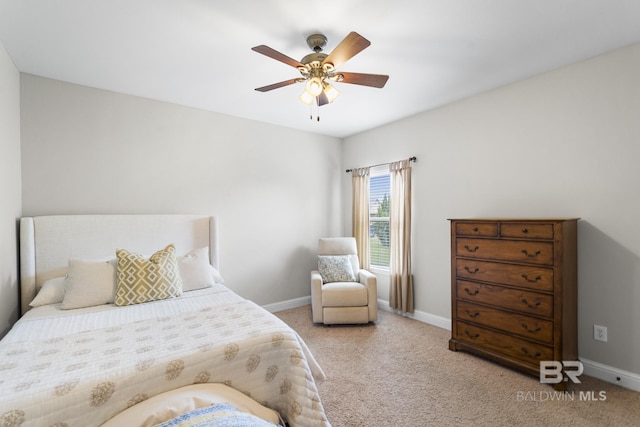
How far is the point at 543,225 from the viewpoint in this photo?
2.26 m

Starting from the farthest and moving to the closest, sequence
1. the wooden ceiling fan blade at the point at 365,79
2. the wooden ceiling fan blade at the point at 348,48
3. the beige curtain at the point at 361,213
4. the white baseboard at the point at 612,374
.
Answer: the beige curtain at the point at 361,213, the white baseboard at the point at 612,374, the wooden ceiling fan blade at the point at 365,79, the wooden ceiling fan blade at the point at 348,48

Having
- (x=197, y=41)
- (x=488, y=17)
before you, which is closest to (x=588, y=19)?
(x=488, y=17)

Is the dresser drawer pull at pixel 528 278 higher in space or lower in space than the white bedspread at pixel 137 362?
higher

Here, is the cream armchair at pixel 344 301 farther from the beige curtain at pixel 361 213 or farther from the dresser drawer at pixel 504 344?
the dresser drawer at pixel 504 344

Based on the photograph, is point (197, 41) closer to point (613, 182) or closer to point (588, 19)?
point (588, 19)

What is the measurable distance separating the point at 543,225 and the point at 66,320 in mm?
3537

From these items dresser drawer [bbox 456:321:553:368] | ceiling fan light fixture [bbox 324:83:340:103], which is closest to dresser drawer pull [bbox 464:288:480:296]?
dresser drawer [bbox 456:321:553:368]

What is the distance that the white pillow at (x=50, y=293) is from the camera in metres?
2.29

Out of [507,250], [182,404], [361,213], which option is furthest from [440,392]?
[361,213]

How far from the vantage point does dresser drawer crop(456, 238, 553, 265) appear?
89.2 inches

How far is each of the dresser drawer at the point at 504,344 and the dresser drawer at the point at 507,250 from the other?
2.14ft

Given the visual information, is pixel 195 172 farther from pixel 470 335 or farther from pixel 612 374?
pixel 612 374

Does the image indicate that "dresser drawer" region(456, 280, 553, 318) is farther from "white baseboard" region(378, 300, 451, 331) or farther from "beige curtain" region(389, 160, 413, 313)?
"beige curtain" region(389, 160, 413, 313)

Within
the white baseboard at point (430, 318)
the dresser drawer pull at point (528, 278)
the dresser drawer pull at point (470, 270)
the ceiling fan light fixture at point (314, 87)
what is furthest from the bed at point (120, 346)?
the white baseboard at point (430, 318)
